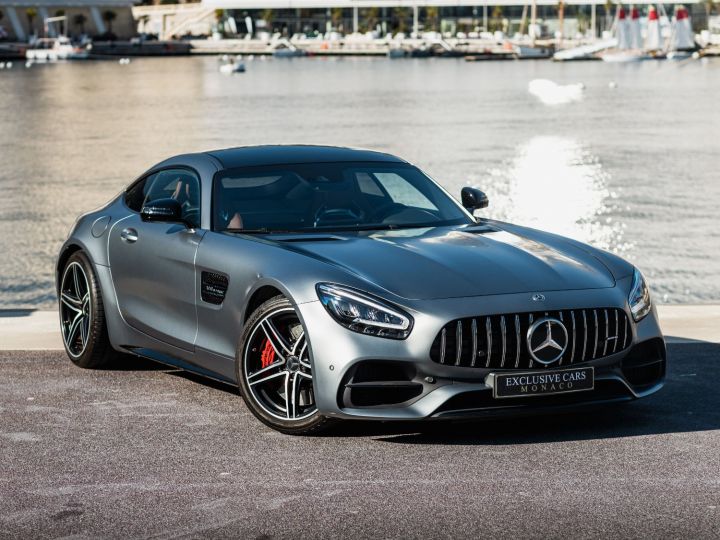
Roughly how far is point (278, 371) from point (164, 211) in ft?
4.26

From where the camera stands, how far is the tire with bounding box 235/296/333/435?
21.0 ft

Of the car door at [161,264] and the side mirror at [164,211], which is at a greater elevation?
the side mirror at [164,211]

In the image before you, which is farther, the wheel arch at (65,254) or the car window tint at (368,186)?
the wheel arch at (65,254)

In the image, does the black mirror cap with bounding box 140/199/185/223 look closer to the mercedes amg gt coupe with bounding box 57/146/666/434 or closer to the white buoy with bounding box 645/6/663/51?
the mercedes amg gt coupe with bounding box 57/146/666/434

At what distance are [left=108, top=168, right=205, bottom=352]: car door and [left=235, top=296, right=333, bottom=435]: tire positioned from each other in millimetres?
651

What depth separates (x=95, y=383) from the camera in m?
7.82

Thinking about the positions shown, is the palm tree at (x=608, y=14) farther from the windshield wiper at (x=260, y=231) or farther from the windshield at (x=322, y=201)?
the windshield wiper at (x=260, y=231)

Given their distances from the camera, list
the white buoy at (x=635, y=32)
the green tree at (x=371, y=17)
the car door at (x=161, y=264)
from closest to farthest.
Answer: the car door at (x=161, y=264), the white buoy at (x=635, y=32), the green tree at (x=371, y=17)

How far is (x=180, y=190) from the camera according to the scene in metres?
7.85

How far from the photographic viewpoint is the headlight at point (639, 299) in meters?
6.53

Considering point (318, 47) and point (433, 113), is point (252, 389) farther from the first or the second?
point (318, 47)

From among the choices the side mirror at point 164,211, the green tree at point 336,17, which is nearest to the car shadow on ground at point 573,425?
the side mirror at point 164,211

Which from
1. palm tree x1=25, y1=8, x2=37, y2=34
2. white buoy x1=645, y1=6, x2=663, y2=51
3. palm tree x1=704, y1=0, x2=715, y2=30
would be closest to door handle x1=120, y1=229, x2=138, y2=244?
white buoy x1=645, y1=6, x2=663, y2=51

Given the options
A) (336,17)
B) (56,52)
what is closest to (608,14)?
(336,17)
